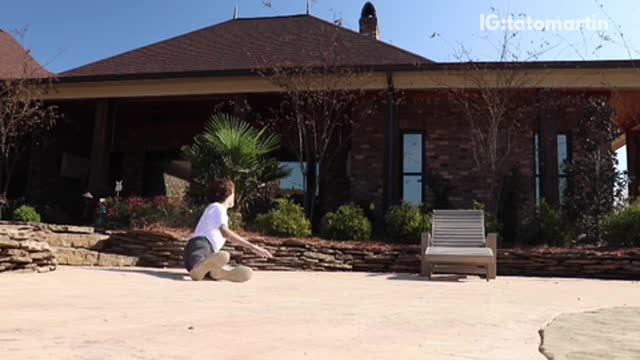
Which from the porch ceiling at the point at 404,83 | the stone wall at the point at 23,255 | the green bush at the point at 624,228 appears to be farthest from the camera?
the porch ceiling at the point at 404,83

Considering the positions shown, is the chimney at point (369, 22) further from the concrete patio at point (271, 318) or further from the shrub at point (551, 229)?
the concrete patio at point (271, 318)

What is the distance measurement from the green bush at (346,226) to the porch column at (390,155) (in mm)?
1466

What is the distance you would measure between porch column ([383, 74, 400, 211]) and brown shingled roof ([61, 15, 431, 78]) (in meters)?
0.81

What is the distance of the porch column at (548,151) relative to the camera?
10.3 meters

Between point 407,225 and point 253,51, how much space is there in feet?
21.6

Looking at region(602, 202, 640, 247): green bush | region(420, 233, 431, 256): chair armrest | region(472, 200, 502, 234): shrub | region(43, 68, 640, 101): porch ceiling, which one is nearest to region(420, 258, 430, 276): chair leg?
region(420, 233, 431, 256): chair armrest

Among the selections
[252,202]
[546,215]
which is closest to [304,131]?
[252,202]

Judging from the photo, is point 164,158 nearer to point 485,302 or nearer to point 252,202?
point 252,202

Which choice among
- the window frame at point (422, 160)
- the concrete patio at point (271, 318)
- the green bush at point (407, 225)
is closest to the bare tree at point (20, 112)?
the concrete patio at point (271, 318)

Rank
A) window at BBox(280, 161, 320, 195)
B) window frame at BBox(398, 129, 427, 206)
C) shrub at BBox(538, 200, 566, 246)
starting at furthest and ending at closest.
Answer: window at BBox(280, 161, 320, 195)
window frame at BBox(398, 129, 427, 206)
shrub at BBox(538, 200, 566, 246)

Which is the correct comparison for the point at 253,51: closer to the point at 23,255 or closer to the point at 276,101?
the point at 276,101

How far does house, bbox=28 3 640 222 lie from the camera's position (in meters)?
10.7

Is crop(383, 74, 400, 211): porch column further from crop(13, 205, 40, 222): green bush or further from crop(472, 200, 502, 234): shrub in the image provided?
crop(13, 205, 40, 222): green bush

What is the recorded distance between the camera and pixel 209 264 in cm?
571
